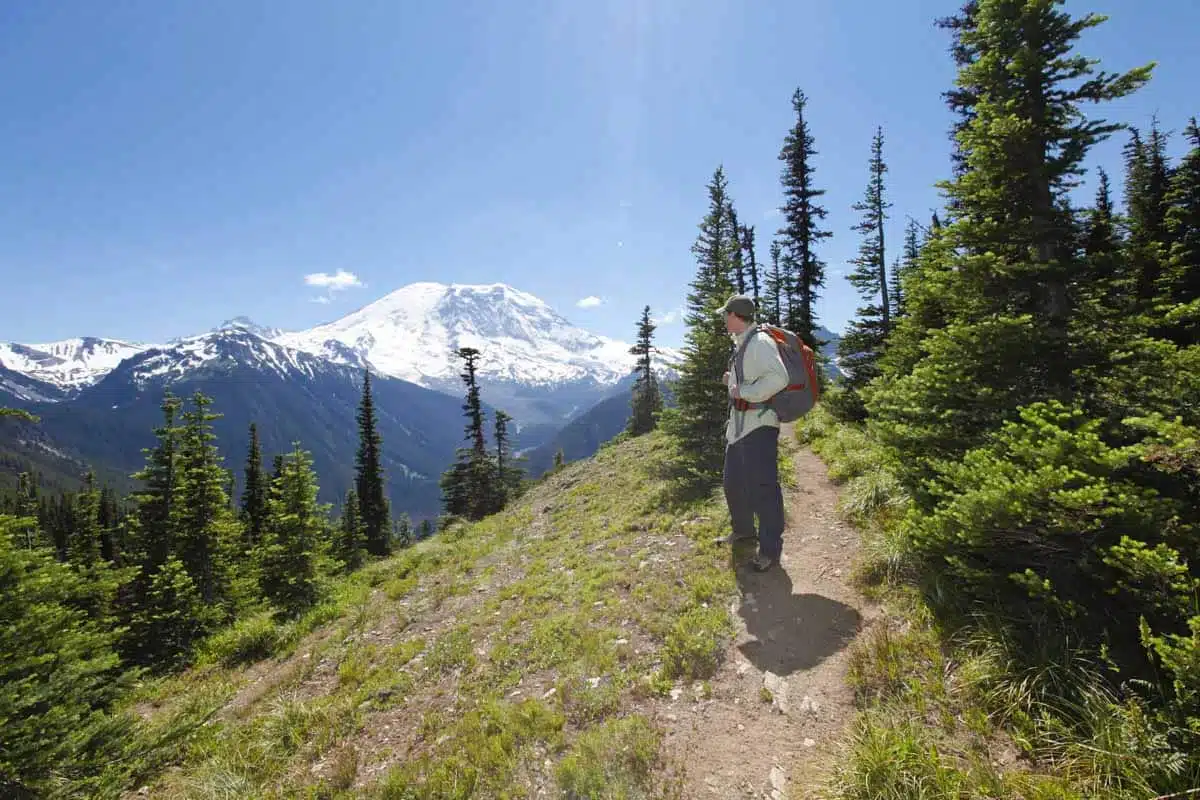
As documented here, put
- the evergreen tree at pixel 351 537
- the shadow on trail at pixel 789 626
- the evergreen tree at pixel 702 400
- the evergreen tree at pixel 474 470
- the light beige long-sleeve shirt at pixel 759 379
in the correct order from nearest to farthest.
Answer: the shadow on trail at pixel 789 626 < the light beige long-sleeve shirt at pixel 759 379 < the evergreen tree at pixel 702 400 < the evergreen tree at pixel 351 537 < the evergreen tree at pixel 474 470

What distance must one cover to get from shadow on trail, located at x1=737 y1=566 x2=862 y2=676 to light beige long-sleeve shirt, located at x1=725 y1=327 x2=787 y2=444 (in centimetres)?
219

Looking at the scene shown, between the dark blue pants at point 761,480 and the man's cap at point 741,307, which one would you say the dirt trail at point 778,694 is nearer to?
the dark blue pants at point 761,480

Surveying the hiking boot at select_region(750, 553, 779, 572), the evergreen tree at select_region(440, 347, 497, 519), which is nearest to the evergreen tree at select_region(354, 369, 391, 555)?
the evergreen tree at select_region(440, 347, 497, 519)

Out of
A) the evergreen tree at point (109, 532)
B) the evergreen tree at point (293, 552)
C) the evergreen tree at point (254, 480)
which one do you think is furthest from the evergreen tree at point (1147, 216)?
the evergreen tree at point (109, 532)

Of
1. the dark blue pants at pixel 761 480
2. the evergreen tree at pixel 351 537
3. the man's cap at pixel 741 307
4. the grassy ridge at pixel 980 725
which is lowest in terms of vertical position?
the evergreen tree at pixel 351 537

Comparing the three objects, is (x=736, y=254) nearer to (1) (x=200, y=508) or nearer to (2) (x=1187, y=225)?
(2) (x=1187, y=225)

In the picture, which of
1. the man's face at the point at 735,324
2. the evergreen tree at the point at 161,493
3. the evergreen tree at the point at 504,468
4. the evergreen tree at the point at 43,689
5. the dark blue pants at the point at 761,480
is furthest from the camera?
the evergreen tree at the point at 504,468

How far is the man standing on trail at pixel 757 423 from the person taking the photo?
6.67m

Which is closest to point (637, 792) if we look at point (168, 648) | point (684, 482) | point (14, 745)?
point (14, 745)

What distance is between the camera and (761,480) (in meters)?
6.88

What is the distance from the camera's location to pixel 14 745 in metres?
4.68

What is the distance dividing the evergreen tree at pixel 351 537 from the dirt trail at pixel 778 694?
34.2 m

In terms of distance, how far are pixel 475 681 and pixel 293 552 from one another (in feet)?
40.3

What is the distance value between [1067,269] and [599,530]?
396 inches
